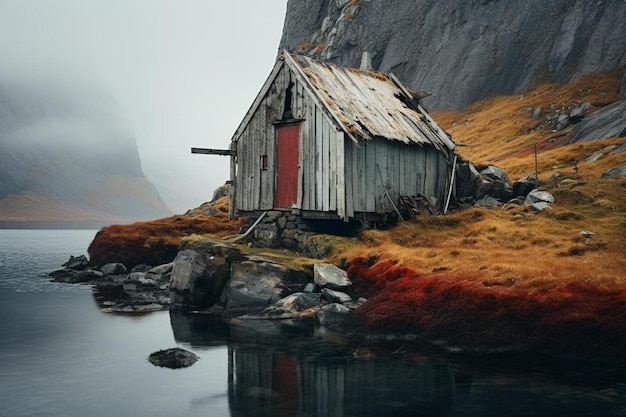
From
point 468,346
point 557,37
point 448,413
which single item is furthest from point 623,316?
point 557,37

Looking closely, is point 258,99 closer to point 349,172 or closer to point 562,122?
point 349,172

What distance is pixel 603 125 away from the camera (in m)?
51.5

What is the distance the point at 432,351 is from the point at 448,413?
4681 mm

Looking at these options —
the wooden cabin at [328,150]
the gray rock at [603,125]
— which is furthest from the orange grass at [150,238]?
the gray rock at [603,125]

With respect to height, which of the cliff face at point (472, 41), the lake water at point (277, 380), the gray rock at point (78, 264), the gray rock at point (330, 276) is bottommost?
the lake water at point (277, 380)

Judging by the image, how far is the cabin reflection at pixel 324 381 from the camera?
13.7 metres

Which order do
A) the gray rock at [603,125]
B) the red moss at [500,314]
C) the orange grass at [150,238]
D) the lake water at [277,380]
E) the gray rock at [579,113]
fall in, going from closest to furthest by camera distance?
the lake water at [277,380]
the red moss at [500,314]
the orange grass at [150,238]
the gray rock at [603,125]
the gray rock at [579,113]

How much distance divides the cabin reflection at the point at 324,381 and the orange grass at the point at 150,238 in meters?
20.2

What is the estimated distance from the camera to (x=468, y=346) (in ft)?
58.3

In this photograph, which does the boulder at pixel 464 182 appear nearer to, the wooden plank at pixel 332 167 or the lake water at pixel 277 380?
the wooden plank at pixel 332 167

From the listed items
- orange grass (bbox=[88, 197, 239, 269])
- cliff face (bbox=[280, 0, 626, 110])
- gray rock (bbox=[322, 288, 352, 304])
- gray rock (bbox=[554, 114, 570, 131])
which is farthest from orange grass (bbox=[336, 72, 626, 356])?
cliff face (bbox=[280, 0, 626, 110])

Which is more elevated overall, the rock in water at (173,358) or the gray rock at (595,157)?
the gray rock at (595,157)

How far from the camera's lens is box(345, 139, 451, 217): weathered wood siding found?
29.0m

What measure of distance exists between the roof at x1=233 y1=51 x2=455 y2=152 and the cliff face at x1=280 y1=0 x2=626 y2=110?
4479 centimetres
